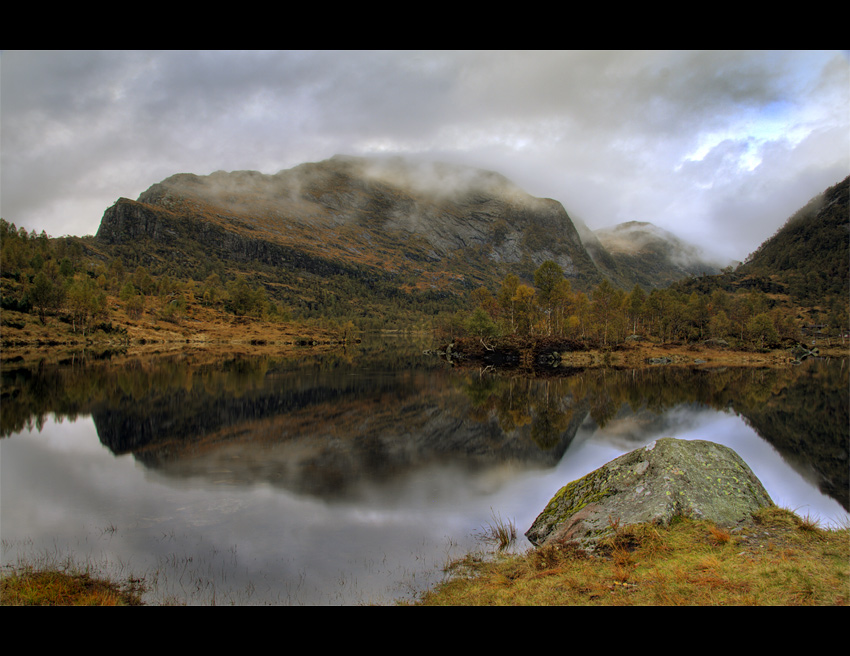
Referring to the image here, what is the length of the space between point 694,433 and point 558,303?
78.6m

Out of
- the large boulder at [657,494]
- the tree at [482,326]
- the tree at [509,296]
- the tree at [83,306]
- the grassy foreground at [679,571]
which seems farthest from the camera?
the tree at [509,296]

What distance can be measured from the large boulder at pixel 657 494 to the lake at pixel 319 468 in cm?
186

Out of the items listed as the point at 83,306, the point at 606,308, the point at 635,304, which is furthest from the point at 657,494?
the point at 83,306

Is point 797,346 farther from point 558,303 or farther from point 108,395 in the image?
point 108,395

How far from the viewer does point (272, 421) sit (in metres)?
27.7

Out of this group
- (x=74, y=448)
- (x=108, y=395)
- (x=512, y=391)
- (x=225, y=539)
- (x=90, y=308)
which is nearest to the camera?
(x=225, y=539)

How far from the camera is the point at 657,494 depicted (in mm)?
10898

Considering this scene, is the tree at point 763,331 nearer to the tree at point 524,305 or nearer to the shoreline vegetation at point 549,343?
the shoreline vegetation at point 549,343

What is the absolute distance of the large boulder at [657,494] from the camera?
10.4 m

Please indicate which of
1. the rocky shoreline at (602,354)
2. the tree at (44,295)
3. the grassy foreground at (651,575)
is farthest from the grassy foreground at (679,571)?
the tree at (44,295)

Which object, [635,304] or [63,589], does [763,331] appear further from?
[63,589]

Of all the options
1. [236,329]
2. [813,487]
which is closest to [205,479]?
[813,487]

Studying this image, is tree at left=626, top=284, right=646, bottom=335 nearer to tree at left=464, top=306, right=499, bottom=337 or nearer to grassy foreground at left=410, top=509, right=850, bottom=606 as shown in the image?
tree at left=464, top=306, right=499, bottom=337

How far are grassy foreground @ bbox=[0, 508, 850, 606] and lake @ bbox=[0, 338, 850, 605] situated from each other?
1.02 metres
